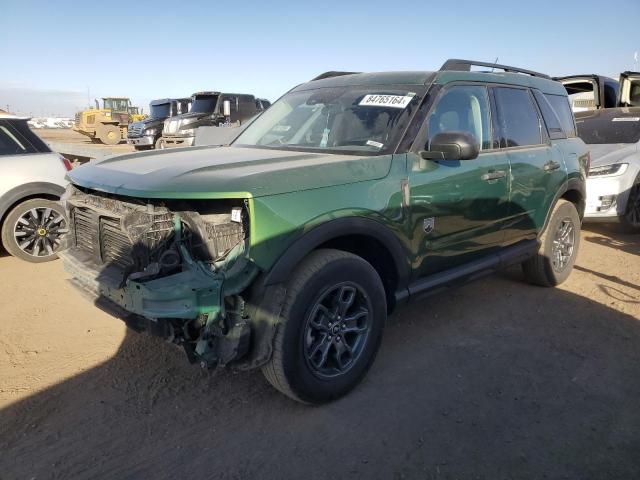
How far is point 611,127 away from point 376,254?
664cm

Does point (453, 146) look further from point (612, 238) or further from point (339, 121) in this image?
point (612, 238)

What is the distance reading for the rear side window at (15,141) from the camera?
5738mm

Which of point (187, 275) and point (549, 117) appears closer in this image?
point (187, 275)

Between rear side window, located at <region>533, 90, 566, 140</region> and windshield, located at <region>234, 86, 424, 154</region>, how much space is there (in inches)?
72.6

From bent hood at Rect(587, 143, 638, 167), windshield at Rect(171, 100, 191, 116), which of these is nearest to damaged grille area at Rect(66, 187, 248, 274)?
bent hood at Rect(587, 143, 638, 167)

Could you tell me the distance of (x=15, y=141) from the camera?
19.1 feet

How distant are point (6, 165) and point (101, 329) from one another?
2.92 m

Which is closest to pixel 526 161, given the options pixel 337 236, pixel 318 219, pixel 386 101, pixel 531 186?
pixel 531 186

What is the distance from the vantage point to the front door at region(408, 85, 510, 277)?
3295 millimetres

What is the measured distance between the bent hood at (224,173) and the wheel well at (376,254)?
0.39 meters

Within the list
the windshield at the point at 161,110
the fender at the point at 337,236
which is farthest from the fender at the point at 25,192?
the windshield at the point at 161,110

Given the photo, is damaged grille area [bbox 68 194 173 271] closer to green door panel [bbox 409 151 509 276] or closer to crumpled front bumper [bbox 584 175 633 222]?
green door panel [bbox 409 151 509 276]

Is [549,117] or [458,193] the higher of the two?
[549,117]

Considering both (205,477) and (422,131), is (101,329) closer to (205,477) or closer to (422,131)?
(205,477)
